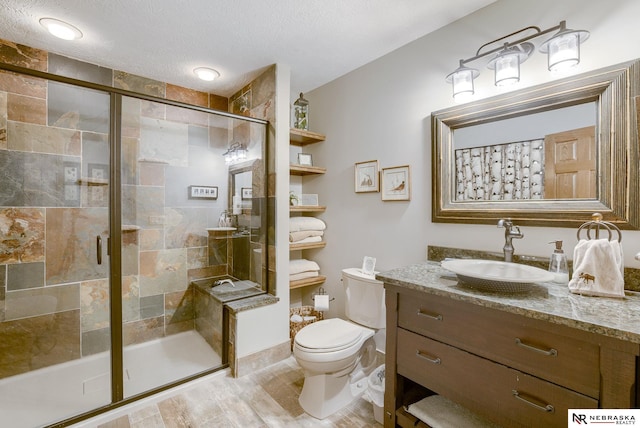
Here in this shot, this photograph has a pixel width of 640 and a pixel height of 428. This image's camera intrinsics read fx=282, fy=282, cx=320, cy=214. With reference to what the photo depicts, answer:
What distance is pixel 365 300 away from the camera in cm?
201

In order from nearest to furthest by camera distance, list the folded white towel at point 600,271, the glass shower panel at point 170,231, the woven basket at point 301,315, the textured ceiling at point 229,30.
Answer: the folded white towel at point 600,271 → the textured ceiling at point 229,30 → the glass shower panel at point 170,231 → the woven basket at point 301,315

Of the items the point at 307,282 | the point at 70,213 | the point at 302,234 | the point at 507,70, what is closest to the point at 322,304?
the point at 307,282

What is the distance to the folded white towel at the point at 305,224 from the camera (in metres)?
2.56

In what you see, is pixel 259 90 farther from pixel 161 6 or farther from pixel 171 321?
pixel 171 321

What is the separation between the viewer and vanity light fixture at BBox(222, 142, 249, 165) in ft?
8.54

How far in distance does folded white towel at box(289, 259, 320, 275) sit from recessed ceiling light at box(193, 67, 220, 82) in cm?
181

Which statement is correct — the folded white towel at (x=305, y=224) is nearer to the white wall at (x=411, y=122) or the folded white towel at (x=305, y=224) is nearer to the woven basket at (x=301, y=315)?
the white wall at (x=411, y=122)

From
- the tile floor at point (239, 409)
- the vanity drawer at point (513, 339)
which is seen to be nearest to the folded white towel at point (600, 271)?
the vanity drawer at point (513, 339)

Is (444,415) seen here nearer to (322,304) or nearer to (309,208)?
(322,304)

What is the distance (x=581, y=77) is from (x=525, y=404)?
1504 millimetres

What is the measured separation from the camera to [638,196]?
1.25 meters

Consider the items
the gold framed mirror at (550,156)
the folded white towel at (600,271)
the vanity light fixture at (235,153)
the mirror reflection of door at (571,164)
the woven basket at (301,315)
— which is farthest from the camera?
the vanity light fixture at (235,153)

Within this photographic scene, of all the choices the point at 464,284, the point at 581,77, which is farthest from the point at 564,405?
the point at 581,77

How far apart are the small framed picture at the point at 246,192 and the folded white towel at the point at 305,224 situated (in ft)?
1.41
